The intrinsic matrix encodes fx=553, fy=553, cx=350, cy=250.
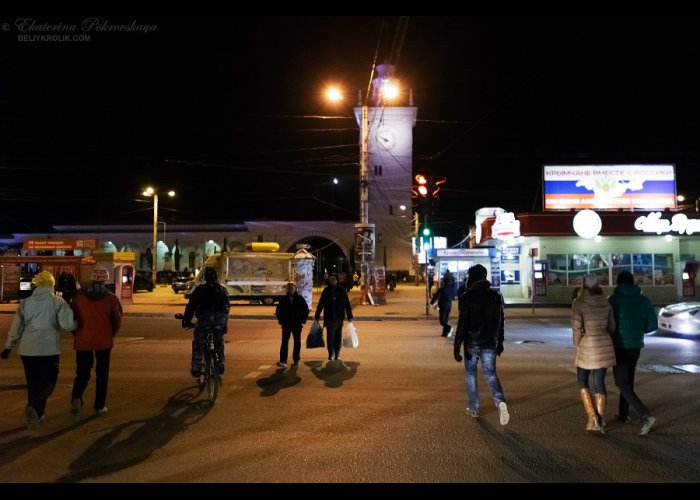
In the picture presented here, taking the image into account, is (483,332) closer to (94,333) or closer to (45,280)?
(94,333)

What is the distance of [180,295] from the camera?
3400 centimetres

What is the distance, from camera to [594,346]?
5.95 metres

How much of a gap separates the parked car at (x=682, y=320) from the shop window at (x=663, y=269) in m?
13.6

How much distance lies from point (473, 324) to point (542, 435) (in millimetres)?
1364

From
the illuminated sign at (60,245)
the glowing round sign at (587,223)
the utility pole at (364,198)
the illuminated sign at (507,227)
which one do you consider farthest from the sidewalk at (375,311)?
the illuminated sign at (60,245)

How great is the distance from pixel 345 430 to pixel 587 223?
836 inches

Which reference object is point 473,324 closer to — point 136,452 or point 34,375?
point 136,452

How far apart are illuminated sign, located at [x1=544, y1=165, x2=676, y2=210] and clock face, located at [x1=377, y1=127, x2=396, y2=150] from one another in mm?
31571

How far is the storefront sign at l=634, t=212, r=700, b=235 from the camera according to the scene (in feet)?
79.6

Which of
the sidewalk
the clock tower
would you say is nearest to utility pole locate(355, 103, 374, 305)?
the sidewalk

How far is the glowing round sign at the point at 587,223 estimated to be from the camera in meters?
24.2

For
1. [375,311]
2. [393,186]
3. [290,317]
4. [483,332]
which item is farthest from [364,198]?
[393,186]

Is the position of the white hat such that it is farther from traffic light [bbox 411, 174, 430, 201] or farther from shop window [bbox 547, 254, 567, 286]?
shop window [bbox 547, 254, 567, 286]
